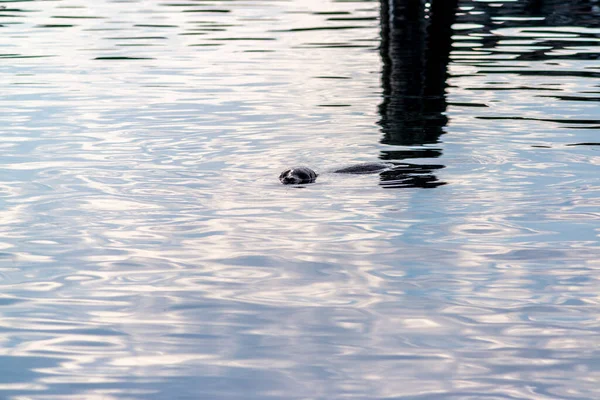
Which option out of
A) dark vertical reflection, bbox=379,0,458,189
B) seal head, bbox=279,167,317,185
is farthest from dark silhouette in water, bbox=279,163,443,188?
dark vertical reflection, bbox=379,0,458,189

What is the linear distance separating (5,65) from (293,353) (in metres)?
16.9

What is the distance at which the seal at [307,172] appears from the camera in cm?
1109

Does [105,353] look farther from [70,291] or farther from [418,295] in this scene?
[418,295]

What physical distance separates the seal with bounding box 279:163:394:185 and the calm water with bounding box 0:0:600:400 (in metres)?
0.19

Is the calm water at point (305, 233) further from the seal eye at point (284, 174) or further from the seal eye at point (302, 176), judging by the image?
the seal eye at point (284, 174)

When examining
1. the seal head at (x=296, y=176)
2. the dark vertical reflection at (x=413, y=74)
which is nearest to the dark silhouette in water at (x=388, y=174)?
the seal head at (x=296, y=176)

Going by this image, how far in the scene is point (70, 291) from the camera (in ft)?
26.2

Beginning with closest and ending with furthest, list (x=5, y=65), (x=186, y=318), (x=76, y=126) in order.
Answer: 1. (x=186, y=318)
2. (x=76, y=126)
3. (x=5, y=65)

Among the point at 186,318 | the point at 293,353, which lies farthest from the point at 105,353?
the point at 293,353

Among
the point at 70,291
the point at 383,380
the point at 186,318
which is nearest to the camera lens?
the point at 383,380

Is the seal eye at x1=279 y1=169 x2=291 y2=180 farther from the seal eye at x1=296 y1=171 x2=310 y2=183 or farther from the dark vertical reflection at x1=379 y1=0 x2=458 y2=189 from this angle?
the dark vertical reflection at x1=379 y1=0 x2=458 y2=189

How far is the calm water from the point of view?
21.4 feet

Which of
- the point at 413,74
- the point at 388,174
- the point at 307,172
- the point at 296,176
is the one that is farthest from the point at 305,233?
the point at 413,74

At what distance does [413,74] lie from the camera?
1767cm
